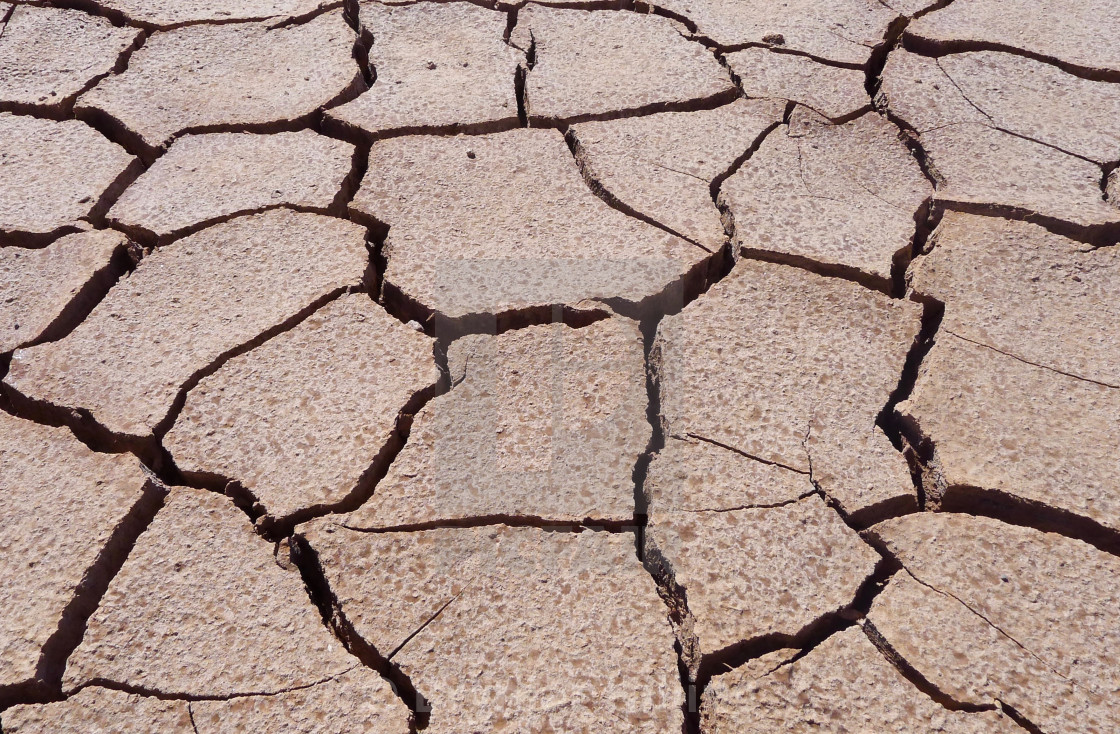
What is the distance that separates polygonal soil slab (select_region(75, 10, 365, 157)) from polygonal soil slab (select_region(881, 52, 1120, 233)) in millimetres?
1628

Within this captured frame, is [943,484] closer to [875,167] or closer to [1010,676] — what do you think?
[1010,676]

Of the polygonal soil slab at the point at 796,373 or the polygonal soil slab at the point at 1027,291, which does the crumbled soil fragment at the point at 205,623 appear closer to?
the polygonal soil slab at the point at 796,373

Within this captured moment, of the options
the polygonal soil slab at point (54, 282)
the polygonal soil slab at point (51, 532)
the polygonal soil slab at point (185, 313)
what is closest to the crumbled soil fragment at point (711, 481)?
the polygonal soil slab at point (185, 313)

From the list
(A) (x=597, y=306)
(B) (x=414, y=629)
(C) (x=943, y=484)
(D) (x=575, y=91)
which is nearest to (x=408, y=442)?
(B) (x=414, y=629)

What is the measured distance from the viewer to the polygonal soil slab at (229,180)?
198 cm

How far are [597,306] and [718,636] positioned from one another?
2.42 feet

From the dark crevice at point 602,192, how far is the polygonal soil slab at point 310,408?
62 cm

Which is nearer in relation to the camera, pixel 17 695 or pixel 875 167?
pixel 17 695

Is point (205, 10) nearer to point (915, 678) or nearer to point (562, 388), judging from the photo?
point (562, 388)

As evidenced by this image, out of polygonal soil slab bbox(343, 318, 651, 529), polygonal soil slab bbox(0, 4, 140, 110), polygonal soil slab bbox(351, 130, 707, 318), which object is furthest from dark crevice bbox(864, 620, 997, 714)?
polygonal soil slab bbox(0, 4, 140, 110)

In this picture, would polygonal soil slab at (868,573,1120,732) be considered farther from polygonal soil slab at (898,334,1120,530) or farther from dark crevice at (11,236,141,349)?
dark crevice at (11,236,141,349)

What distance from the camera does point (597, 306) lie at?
173 centimetres

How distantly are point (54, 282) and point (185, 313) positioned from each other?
34 centimetres

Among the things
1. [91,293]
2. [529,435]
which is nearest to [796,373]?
[529,435]
